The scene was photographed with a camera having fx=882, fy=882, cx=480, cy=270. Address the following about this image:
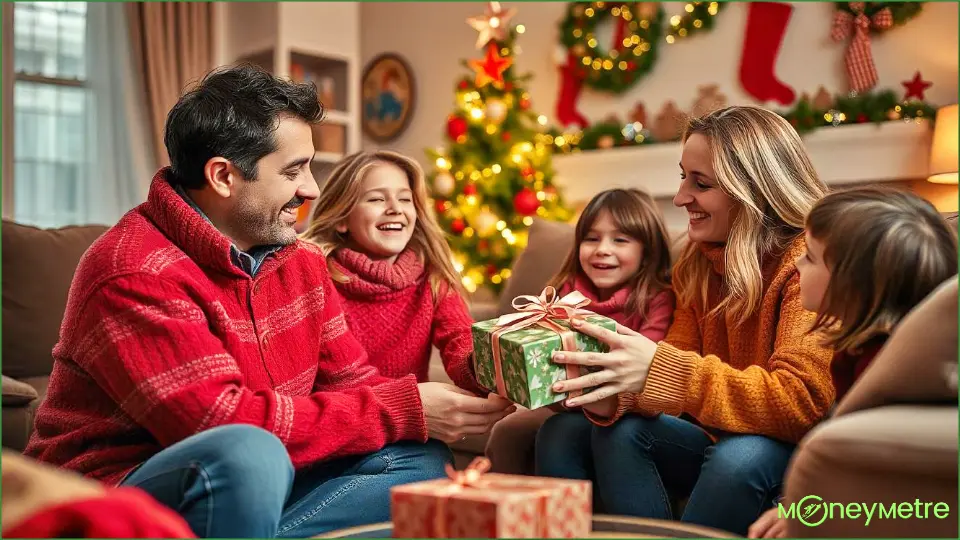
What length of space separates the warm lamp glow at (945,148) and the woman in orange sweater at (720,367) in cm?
183

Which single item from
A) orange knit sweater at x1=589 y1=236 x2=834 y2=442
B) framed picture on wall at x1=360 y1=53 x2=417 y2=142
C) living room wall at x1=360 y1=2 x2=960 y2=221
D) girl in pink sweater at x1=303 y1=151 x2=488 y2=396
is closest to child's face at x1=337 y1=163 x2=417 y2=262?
girl in pink sweater at x1=303 y1=151 x2=488 y2=396

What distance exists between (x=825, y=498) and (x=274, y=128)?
1.21 metres

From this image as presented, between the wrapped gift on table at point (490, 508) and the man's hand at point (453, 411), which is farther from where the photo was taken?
the man's hand at point (453, 411)

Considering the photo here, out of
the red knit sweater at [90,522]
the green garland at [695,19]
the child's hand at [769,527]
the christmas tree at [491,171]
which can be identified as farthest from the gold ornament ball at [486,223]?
the red knit sweater at [90,522]

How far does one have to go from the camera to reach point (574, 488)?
1.12m

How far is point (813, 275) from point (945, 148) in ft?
7.69

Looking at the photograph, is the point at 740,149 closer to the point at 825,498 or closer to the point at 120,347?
the point at 825,498

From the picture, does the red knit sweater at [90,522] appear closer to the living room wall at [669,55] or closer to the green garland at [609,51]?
the living room wall at [669,55]

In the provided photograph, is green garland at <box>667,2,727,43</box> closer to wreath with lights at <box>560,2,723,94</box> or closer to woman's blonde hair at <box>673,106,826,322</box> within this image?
wreath with lights at <box>560,2,723,94</box>

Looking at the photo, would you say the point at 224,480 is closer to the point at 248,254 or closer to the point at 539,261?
the point at 248,254

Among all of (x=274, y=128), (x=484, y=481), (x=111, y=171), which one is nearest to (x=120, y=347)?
(x=274, y=128)

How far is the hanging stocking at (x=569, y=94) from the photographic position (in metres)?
5.01

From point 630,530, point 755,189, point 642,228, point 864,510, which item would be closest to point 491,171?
point 642,228

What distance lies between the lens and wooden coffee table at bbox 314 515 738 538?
1.20 metres
